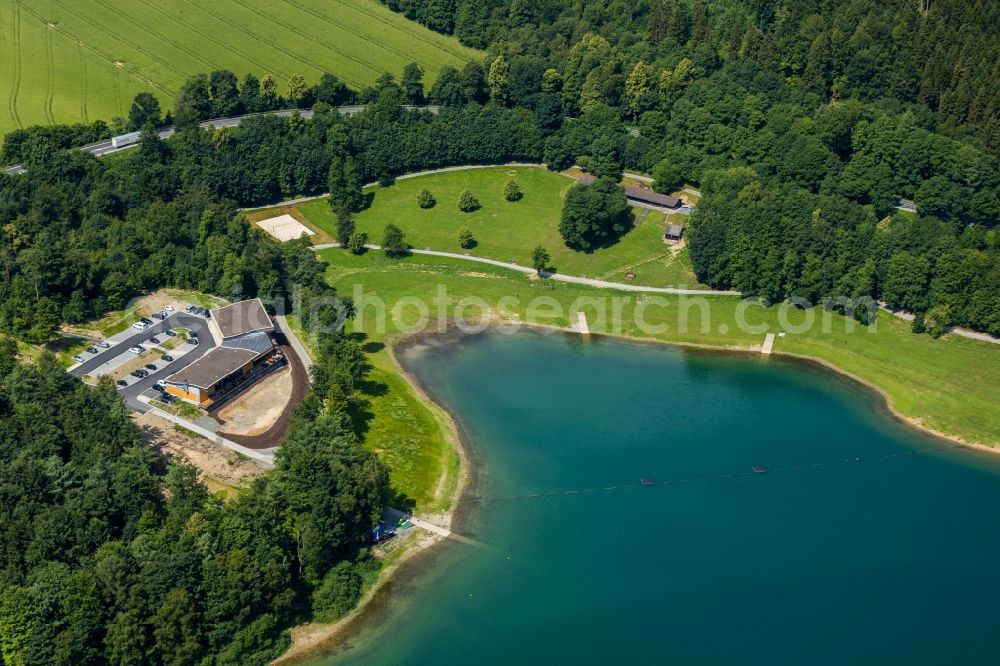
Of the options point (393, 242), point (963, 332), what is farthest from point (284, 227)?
point (963, 332)

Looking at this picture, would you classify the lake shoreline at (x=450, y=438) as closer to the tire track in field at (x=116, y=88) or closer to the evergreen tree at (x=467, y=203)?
the evergreen tree at (x=467, y=203)

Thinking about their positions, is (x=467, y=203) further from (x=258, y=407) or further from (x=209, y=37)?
(x=209, y=37)

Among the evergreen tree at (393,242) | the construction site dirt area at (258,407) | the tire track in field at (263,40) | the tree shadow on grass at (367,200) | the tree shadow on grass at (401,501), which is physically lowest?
the tree shadow on grass at (401,501)

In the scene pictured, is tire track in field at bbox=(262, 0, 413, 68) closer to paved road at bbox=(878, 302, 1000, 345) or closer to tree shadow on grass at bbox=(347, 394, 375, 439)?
tree shadow on grass at bbox=(347, 394, 375, 439)

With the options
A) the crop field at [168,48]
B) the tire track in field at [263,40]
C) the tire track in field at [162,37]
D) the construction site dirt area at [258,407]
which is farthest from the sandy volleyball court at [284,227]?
the tire track in field at [162,37]

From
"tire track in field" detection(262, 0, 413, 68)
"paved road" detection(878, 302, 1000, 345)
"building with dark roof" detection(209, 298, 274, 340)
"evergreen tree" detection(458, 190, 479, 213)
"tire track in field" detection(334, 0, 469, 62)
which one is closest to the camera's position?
"building with dark roof" detection(209, 298, 274, 340)

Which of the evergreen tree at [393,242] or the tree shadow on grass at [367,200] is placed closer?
the evergreen tree at [393,242]

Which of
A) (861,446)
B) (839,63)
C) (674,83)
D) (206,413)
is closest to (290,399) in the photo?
(206,413)

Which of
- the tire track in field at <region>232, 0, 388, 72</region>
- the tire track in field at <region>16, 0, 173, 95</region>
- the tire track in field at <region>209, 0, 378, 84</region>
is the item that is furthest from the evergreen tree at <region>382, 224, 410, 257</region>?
the tire track in field at <region>16, 0, 173, 95</region>
